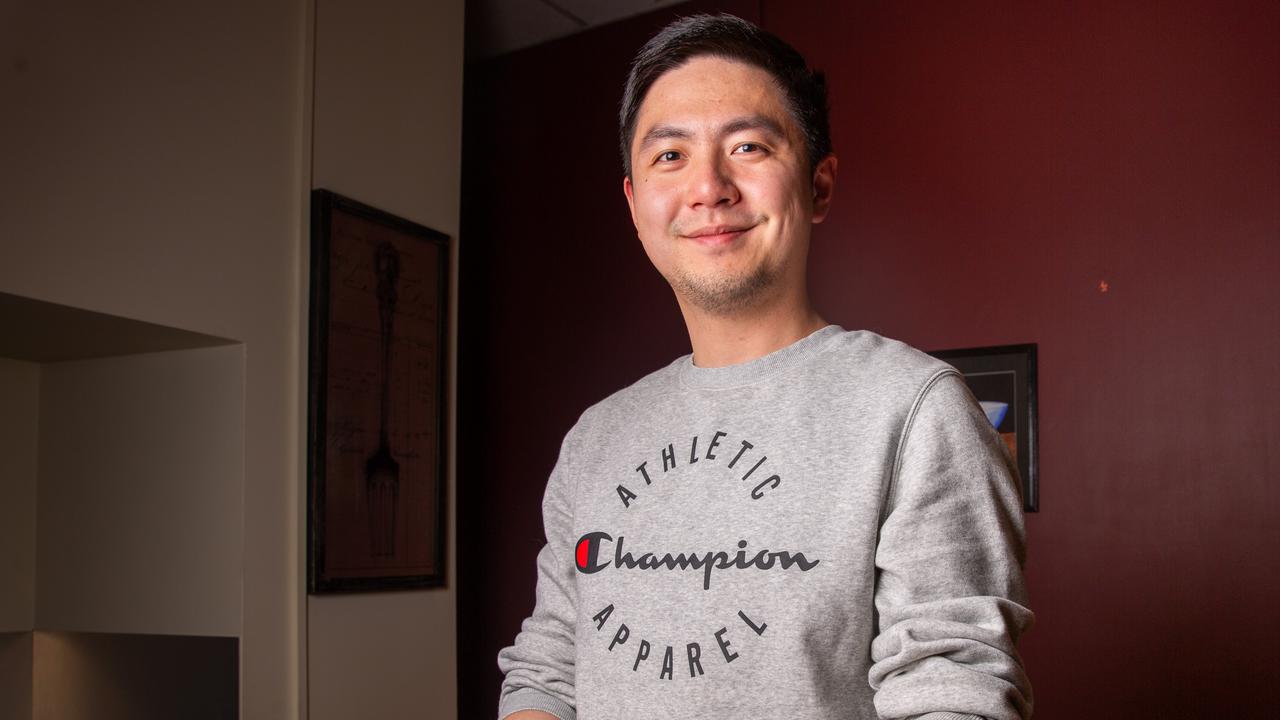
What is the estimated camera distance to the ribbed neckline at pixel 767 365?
48.7 inches

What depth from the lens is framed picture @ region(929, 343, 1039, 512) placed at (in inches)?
127

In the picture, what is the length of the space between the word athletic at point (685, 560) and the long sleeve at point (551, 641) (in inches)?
2.7

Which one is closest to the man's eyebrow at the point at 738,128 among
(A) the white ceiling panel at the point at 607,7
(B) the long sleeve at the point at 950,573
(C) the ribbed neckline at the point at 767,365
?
(C) the ribbed neckline at the point at 767,365

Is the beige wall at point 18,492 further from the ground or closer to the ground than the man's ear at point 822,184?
closer to the ground

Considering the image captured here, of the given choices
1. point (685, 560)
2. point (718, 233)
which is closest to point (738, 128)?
point (718, 233)

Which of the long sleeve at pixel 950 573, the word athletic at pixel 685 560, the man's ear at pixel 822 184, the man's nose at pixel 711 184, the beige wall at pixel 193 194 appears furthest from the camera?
the beige wall at pixel 193 194

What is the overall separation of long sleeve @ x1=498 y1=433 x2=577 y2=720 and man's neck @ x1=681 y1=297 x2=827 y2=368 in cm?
26

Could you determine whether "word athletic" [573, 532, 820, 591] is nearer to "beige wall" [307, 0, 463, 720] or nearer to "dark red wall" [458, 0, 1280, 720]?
"beige wall" [307, 0, 463, 720]

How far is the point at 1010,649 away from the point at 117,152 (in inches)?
83.6

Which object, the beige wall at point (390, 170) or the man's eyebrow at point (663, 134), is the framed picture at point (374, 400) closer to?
the beige wall at point (390, 170)

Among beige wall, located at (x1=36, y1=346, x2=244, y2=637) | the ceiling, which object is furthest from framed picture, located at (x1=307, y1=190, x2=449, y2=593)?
the ceiling

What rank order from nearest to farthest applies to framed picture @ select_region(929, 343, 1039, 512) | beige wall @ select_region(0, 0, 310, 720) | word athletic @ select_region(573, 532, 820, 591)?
word athletic @ select_region(573, 532, 820, 591) < beige wall @ select_region(0, 0, 310, 720) < framed picture @ select_region(929, 343, 1039, 512)

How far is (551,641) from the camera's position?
1.33 m

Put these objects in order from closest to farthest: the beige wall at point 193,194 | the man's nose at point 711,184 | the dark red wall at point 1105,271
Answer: the man's nose at point 711,184
the beige wall at point 193,194
the dark red wall at point 1105,271
